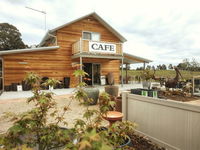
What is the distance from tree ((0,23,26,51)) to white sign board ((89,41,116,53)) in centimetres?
→ 2666

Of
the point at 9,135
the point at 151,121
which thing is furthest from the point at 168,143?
the point at 9,135

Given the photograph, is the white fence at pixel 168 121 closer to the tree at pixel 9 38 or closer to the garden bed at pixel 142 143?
the garden bed at pixel 142 143

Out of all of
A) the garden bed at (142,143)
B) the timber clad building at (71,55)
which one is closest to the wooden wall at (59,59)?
the timber clad building at (71,55)

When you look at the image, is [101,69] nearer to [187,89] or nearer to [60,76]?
[60,76]

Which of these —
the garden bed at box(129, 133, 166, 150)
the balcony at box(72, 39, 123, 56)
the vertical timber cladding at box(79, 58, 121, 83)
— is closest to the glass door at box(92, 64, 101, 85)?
the vertical timber cladding at box(79, 58, 121, 83)

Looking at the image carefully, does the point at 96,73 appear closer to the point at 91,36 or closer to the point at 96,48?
the point at 96,48

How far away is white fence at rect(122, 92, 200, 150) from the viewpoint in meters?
1.99

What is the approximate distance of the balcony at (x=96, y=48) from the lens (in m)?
9.62

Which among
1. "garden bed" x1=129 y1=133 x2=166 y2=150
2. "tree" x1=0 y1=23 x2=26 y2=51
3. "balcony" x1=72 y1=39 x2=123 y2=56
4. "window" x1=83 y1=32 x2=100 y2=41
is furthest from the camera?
"tree" x1=0 y1=23 x2=26 y2=51

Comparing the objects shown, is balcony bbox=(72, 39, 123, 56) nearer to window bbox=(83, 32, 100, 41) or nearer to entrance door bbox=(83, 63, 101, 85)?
window bbox=(83, 32, 100, 41)

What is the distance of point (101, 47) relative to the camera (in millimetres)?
10211

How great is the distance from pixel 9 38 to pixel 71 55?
91.0 feet

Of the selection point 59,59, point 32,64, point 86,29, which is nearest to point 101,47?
point 86,29

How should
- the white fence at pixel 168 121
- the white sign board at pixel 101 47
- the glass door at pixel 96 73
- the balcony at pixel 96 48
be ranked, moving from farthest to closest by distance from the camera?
the glass door at pixel 96 73, the white sign board at pixel 101 47, the balcony at pixel 96 48, the white fence at pixel 168 121
